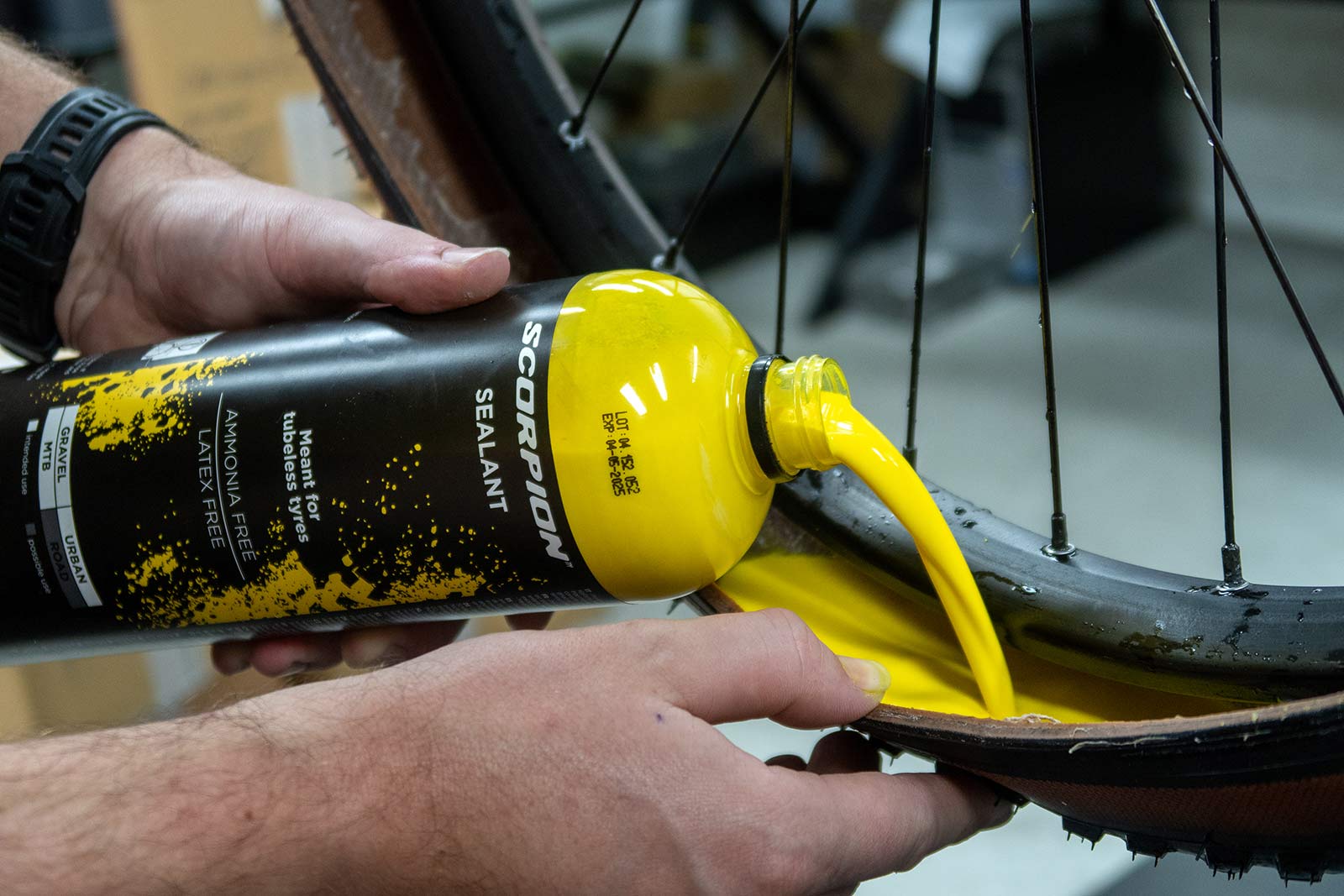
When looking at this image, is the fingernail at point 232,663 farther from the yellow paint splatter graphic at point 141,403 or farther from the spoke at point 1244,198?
the spoke at point 1244,198

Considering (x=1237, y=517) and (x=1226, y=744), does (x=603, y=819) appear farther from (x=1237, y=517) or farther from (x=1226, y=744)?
(x=1237, y=517)

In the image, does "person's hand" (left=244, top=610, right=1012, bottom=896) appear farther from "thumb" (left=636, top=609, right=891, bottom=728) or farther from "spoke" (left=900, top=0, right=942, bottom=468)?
"spoke" (left=900, top=0, right=942, bottom=468)

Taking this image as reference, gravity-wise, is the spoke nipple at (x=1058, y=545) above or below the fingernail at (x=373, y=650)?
above

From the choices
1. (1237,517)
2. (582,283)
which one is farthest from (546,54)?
(1237,517)

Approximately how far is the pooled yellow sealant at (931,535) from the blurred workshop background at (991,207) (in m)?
0.49

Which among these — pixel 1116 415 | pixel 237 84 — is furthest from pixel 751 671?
pixel 237 84

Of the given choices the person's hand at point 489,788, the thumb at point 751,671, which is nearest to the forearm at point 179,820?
the person's hand at point 489,788

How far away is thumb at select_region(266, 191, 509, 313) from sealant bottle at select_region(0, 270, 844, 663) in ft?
0.04

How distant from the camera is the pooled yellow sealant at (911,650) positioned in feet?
1.52

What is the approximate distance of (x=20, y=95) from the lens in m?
0.67

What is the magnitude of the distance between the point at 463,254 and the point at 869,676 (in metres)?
0.25

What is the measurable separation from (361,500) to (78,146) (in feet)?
1.17

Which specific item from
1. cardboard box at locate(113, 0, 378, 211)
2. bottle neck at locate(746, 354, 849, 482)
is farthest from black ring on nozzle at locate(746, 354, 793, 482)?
cardboard box at locate(113, 0, 378, 211)

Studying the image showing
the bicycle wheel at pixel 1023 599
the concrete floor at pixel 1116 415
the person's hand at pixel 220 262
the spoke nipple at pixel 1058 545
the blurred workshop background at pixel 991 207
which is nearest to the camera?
the bicycle wheel at pixel 1023 599
